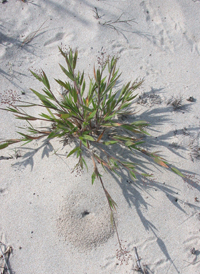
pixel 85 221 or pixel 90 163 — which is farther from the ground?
pixel 90 163

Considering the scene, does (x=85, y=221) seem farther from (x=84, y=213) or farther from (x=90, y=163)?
(x=90, y=163)

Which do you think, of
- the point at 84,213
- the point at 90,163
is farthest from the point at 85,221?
the point at 90,163

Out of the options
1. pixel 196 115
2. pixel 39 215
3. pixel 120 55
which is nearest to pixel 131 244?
pixel 39 215

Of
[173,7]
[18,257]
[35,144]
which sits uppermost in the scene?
[173,7]

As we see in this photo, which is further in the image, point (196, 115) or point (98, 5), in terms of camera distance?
point (98, 5)

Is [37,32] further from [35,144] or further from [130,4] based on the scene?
[35,144]
